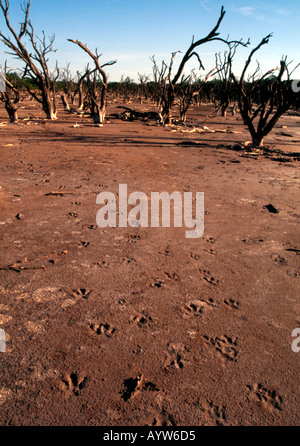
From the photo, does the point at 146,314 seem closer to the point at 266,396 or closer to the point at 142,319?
the point at 142,319

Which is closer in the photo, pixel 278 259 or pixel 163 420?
pixel 163 420

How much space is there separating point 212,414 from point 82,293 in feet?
4.62

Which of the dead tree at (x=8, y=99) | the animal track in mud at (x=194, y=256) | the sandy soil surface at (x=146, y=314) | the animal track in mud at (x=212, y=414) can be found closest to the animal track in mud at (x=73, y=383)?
the sandy soil surface at (x=146, y=314)

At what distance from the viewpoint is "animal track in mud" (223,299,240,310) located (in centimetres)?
245

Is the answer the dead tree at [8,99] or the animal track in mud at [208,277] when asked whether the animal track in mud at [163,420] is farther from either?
the dead tree at [8,99]

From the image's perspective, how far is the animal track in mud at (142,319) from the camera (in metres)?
2.23

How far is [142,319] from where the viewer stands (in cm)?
227

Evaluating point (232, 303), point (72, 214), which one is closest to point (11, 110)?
point (72, 214)

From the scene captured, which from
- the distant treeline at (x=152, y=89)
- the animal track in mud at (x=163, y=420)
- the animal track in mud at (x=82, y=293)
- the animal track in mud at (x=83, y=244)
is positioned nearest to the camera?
the animal track in mud at (x=163, y=420)

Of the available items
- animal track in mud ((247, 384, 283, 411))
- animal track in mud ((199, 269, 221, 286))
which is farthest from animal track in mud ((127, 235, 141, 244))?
animal track in mud ((247, 384, 283, 411))

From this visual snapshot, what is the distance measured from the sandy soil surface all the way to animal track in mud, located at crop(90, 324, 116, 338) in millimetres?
10

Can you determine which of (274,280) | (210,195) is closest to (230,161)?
(210,195)

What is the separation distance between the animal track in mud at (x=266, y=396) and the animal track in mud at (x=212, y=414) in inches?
9.3

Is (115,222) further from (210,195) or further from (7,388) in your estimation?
(7,388)
